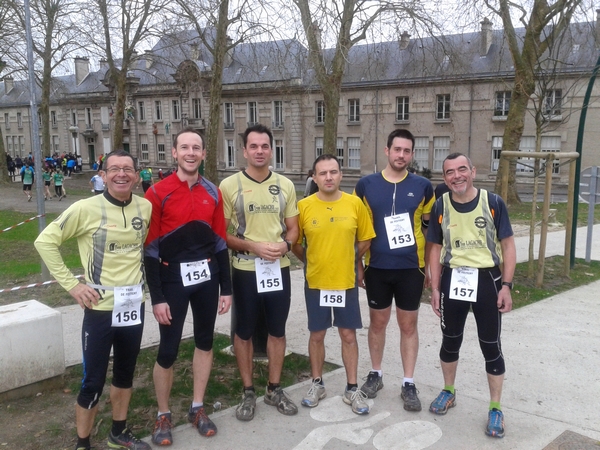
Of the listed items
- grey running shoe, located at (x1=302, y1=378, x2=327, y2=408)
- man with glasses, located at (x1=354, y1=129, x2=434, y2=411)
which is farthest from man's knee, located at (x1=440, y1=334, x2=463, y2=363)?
grey running shoe, located at (x1=302, y1=378, x2=327, y2=408)

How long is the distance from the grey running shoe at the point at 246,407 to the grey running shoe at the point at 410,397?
1165 mm

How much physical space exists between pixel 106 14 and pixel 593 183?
22306 mm

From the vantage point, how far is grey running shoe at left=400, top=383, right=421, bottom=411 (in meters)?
4.14

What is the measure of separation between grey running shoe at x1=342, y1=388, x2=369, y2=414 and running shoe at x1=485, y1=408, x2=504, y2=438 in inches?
34.2

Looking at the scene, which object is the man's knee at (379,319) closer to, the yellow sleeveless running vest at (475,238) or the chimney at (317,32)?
the yellow sleeveless running vest at (475,238)

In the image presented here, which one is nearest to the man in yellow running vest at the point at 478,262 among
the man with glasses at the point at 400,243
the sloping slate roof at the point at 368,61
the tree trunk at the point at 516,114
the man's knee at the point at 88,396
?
→ the man with glasses at the point at 400,243

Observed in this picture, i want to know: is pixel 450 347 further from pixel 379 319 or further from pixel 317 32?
pixel 317 32

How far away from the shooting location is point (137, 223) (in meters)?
3.45

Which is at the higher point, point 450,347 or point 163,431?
point 450,347

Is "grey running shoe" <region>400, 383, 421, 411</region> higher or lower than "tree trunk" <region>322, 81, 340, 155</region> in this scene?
lower

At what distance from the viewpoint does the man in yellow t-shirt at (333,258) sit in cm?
407

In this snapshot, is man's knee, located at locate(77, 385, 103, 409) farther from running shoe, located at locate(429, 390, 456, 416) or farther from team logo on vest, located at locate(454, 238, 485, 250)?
team logo on vest, located at locate(454, 238, 485, 250)

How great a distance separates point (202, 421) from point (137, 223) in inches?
57.3

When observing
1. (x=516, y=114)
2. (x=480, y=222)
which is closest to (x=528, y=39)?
(x=516, y=114)
